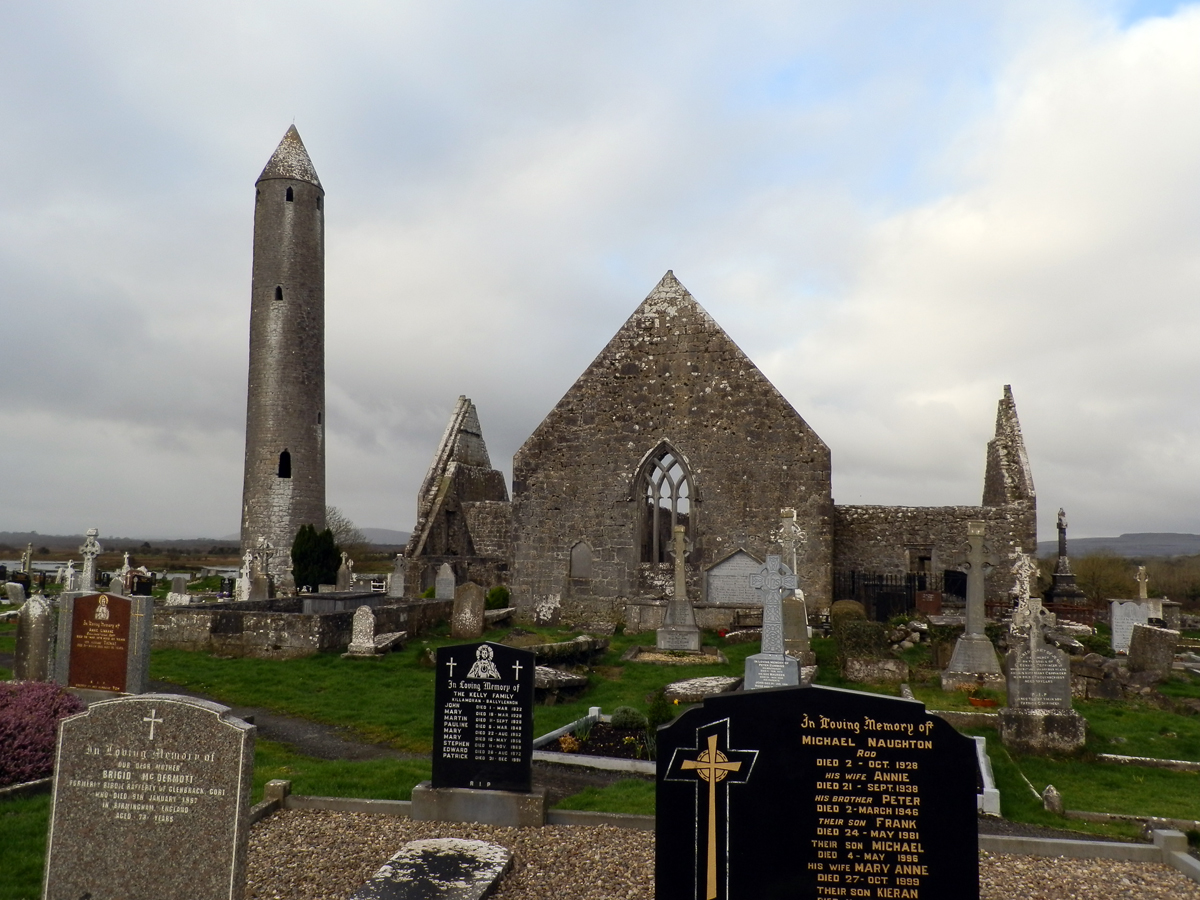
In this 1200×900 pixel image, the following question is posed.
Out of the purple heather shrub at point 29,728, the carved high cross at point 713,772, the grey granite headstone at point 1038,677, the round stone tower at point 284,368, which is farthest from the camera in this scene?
the round stone tower at point 284,368

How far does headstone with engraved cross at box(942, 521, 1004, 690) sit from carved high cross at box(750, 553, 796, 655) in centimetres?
292

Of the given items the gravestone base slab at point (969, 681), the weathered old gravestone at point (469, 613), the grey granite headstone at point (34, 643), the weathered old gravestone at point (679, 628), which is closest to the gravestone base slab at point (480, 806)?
the grey granite headstone at point (34, 643)

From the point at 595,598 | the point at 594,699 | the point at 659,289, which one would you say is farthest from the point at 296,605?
the point at 659,289

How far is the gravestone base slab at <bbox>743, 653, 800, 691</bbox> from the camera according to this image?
423 inches

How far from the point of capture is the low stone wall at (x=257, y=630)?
15.0 metres

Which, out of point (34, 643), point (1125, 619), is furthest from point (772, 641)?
point (1125, 619)

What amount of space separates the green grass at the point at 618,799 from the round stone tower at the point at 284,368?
25.3 m

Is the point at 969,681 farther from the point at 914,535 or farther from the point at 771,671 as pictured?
the point at 914,535

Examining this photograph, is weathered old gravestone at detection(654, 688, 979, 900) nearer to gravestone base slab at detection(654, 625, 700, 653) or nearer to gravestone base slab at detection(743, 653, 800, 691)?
gravestone base slab at detection(743, 653, 800, 691)

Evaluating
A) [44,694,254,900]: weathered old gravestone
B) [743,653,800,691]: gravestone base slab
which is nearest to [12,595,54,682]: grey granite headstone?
[44,694,254,900]: weathered old gravestone

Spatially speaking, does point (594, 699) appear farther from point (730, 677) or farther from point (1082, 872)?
point (1082, 872)

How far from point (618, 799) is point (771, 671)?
13.4 ft

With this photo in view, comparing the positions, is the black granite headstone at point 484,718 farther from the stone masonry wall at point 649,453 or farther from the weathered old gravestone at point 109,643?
the stone masonry wall at point 649,453

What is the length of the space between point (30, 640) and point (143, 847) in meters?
8.29
